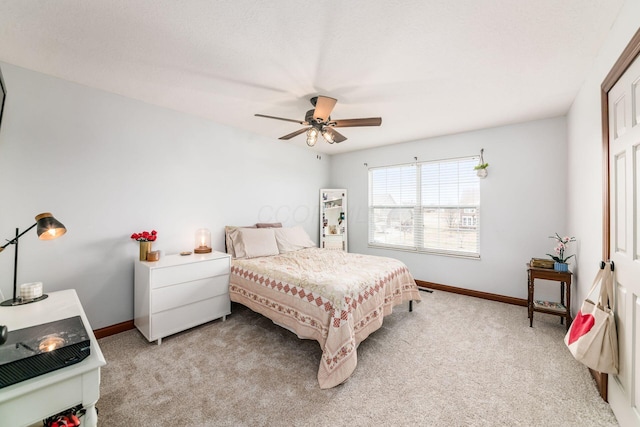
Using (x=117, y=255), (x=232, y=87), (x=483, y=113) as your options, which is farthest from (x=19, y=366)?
(x=483, y=113)

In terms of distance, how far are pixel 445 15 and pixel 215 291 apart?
125 inches

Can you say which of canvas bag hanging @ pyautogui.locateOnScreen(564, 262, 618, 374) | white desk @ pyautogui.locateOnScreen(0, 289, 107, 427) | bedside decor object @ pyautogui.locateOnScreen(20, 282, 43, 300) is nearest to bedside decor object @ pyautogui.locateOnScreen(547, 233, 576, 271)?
canvas bag hanging @ pyautogui.locateOnScreen(564, 262, 618, 374)

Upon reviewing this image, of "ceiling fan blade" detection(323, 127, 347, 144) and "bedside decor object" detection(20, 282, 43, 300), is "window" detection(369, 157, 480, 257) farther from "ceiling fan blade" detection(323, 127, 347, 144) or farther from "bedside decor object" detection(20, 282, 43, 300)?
"bedside decor object" detection(20, 282, 43, 300)

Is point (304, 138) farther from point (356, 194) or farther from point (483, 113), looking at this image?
point (483, 113)

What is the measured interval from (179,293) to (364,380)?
1.96 meters

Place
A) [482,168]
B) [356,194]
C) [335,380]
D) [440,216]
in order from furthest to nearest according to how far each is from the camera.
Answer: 1. [356,194]
2. [440,216]
3. [482,168]
4. [335,380]

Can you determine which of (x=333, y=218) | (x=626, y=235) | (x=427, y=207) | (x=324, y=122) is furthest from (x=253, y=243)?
(x=626, y=235)

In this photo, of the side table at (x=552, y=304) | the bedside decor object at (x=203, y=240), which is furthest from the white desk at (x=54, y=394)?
the side table at (x=552, y=304)

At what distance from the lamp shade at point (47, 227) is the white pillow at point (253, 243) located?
1.86 m

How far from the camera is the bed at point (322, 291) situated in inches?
77.4

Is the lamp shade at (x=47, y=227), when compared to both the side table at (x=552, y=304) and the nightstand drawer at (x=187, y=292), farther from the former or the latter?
the side table at (x=552, y=304)

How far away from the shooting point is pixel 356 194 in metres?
5.09

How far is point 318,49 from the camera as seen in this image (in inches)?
74.3

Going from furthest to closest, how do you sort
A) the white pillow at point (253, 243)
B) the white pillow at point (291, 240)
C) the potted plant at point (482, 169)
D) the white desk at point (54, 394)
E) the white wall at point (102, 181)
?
the white pillow at point (291, 240) → the potted plant at point (482, 169) → the white pillow at point (253, 243) → the white wall at point (102, 181) → the white desk at point (54, 394)
